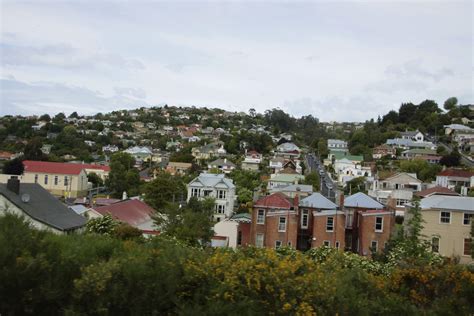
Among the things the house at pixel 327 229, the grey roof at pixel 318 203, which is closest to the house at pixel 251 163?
the grey roof at pixel 318 203

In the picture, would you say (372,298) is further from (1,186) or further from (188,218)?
(1,186)

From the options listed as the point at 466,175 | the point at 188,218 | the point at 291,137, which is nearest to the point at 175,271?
the point at 188,218

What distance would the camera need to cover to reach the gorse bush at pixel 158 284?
8344 mm

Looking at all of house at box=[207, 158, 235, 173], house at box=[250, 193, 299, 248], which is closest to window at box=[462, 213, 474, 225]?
house at box=[250, 193, 299, 248]

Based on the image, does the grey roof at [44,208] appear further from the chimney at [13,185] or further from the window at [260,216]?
the window at [260,216]

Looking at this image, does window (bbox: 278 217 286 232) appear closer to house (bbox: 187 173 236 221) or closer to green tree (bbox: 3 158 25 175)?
house (bbox: 187 173 236 221)

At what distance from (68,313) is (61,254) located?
1.13 metres

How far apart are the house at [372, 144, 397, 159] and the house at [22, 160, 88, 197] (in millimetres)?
41480

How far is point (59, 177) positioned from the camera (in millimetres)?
55812

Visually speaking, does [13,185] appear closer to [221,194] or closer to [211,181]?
[221,194]

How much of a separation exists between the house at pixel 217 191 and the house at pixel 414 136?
47.2 m

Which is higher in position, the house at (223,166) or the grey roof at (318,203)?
the house at (223,166)

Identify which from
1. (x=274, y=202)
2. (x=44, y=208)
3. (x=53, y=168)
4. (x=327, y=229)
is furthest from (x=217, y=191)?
(x=44, y=208)

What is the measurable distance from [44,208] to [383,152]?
62.9 metres
